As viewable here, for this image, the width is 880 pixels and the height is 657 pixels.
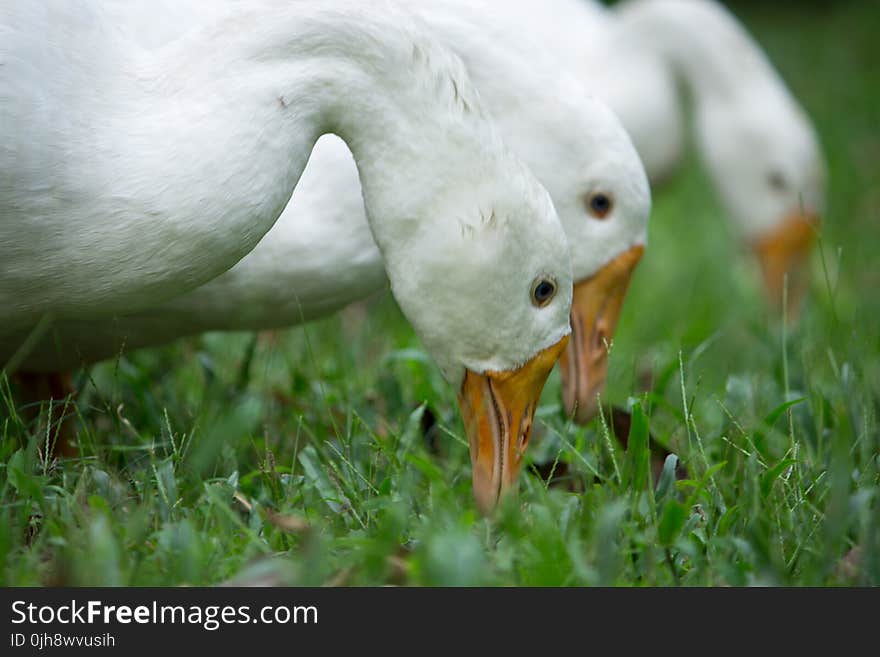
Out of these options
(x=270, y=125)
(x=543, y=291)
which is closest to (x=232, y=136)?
(x=270, y=125)

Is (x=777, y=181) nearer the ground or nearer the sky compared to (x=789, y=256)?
nearer the sky

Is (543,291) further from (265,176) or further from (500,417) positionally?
(265,176)

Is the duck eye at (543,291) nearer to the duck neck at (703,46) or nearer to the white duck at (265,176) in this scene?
the white duck at (265,176)

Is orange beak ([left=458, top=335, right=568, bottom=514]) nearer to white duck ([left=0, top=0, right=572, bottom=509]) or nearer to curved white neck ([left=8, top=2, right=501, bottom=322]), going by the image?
white duck ([left=0, top=0, right=572, bottom=509])

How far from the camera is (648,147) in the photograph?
5.84 metres

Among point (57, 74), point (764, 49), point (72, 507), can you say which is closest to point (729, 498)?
point (72, 507)

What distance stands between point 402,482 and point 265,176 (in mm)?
740

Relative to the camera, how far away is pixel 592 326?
143 inches

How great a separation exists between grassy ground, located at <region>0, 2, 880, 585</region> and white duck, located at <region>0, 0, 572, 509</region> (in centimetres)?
29

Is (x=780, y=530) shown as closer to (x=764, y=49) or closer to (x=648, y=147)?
(x=648, y=147)

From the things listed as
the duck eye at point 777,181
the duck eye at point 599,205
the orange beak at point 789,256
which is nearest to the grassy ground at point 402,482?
the duck eye at point 599,205

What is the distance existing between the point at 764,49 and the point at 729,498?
9.26m

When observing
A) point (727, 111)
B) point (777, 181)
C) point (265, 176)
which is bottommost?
point (777, 181)
